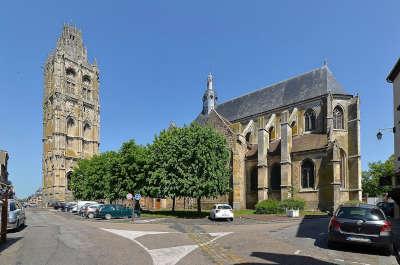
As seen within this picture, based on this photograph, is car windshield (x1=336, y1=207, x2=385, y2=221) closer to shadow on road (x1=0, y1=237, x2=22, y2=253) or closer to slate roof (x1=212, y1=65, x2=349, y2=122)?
shadow on road (x1=0, y1=237, x2=22, y2=253)

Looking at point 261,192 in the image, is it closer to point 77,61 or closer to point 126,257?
point 126,257

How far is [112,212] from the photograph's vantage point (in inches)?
1254

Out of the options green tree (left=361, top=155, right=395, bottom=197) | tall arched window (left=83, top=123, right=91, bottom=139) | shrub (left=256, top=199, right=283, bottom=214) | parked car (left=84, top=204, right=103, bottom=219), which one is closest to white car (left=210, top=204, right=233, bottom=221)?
shrub (left=256, top=199, right=283, bottom=214)

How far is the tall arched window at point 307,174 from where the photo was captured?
3953 cm

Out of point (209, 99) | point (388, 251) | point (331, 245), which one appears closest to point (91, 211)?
point (331, 245)

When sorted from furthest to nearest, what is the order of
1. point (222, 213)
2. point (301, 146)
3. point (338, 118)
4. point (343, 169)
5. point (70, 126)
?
point (70, 126)
point (301, 146)
point (338, 118)
point (343, 169)
point (222, 213)

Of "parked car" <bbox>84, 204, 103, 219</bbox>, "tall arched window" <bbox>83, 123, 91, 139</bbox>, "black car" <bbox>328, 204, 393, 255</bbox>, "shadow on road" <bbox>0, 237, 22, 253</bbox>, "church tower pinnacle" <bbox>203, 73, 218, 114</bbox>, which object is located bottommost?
"parked car" <bbox>84, 204, 103, 219</bbox>

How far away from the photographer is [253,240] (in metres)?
14.7

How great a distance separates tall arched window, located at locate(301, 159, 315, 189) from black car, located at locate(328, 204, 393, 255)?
27248 mm

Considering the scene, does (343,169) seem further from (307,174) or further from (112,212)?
(112,212)

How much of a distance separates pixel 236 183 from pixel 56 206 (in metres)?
34.7

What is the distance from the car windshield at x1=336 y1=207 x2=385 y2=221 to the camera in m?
12.3

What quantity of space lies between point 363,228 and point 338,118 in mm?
30955

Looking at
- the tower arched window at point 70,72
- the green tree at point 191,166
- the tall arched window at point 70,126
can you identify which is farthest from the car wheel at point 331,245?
the tower arched window at point 70,72
